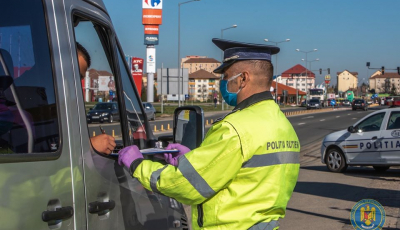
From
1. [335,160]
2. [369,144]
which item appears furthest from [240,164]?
[335,160]

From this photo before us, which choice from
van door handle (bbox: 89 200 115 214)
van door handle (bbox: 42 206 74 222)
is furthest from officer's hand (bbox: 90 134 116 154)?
van door handle (bbox: 42 206 74 222)

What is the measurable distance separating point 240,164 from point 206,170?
167 millimetres

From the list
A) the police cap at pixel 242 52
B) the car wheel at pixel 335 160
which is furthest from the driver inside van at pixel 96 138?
the car wheel at pixel 335 160

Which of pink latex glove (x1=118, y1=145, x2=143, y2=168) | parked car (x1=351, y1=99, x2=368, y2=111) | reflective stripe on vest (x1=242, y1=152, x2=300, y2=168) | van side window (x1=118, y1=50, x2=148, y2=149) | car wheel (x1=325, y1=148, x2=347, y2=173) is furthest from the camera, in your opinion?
parked car (x1=351, y1=99, x2=368, y2=111)

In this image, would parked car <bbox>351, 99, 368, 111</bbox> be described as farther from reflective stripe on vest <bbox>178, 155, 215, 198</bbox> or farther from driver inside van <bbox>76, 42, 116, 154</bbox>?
reflective stripe on vest <bbox>178, 155, 215, 198</bbox>

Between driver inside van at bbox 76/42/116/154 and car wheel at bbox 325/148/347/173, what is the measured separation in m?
11.4

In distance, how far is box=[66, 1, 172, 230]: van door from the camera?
2537 mm

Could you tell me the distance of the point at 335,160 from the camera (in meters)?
13.7

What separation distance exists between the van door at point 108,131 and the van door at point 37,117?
5.4 inches

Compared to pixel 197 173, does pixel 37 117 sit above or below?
above

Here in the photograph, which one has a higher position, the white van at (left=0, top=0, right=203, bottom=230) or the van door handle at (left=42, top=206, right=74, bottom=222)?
the white van at (left=0, top=0, right=203, bottom=230)

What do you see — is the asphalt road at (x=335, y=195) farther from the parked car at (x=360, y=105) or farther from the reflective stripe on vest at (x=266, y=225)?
the parked car at (x=360, y=105)

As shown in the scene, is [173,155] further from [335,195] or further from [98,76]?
[335,195]

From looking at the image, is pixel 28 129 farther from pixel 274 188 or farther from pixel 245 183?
pixel 274 188
